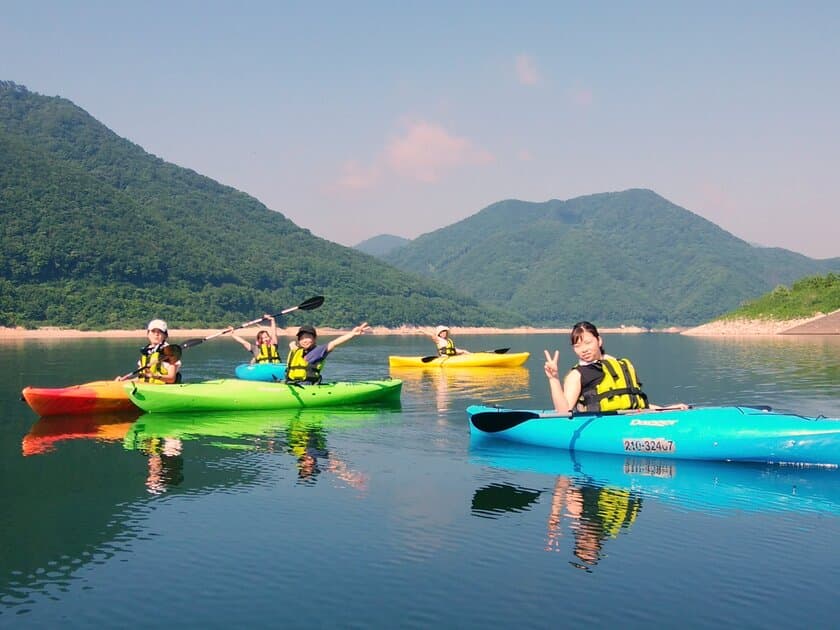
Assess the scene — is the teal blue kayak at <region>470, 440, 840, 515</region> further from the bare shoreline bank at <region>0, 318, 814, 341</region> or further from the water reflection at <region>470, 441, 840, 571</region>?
the bare shoreline bank at <region>0, 318, 814, 341</region>

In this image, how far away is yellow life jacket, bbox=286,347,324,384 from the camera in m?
20.9

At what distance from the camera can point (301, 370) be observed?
822 inches

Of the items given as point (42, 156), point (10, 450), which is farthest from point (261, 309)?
point (10, 450)

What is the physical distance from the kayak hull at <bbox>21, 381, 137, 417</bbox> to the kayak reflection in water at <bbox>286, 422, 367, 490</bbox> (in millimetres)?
4598

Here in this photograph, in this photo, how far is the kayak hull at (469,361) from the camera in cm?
3719

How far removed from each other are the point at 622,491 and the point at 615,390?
8.34 ft

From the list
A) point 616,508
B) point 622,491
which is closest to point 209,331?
point 622,491

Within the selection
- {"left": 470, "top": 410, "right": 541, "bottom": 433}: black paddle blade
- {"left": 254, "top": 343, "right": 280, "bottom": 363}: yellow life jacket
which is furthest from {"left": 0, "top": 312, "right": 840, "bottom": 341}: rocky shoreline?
{"left": 470, "top": 410, "right": 541, "bottom": 433}: black paddle blade

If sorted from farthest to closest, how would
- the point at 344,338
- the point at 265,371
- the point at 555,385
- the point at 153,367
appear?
the point at 265,371 → the point at 344,338 → the point at 153,367 → the point at 555,385

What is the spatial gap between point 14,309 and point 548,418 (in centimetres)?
8657

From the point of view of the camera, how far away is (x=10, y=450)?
1497 centimetres

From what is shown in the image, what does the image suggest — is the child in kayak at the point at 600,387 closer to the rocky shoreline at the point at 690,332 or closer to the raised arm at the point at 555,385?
the raised arm at the point at 555,385

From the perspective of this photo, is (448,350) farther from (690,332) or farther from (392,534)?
(690,332)

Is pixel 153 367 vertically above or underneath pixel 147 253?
underneath
